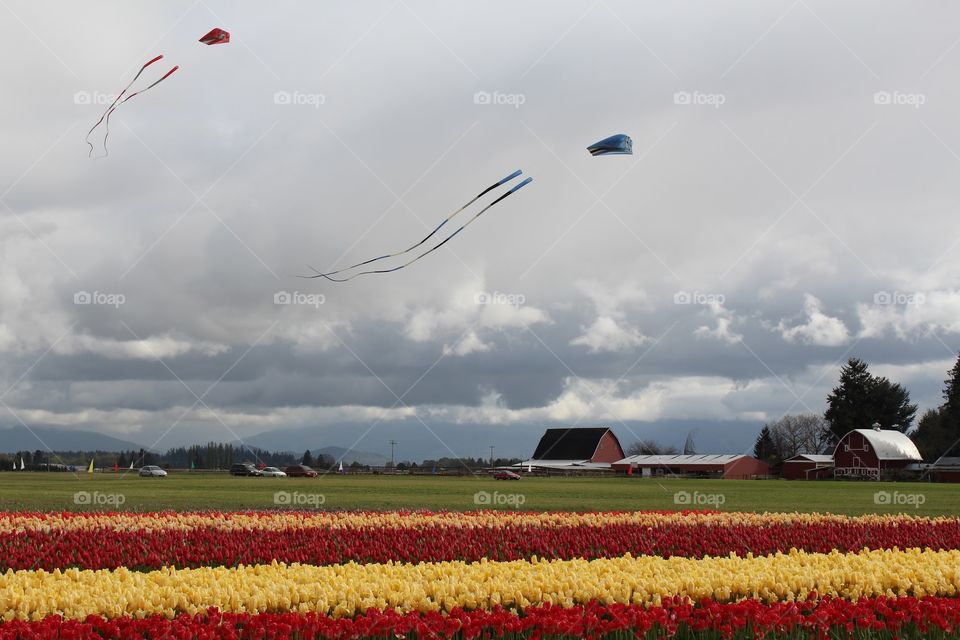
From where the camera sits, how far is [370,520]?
60.2 ft

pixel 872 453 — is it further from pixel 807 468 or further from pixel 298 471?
pixel 298 471

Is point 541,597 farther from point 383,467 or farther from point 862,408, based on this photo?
point 862,408

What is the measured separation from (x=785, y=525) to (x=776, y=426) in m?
101

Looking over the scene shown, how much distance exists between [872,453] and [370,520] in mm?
71682

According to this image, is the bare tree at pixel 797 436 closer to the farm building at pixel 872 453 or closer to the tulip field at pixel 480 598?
the farm building at pixel 872 453

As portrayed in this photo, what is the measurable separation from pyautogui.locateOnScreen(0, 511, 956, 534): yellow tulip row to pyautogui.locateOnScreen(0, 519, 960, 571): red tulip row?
56 centimetres

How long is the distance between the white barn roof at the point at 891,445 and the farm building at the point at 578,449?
104ft

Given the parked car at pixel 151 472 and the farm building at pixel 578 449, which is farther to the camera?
the farm building at pixel 578 449

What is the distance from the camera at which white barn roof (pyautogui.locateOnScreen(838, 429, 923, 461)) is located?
261 ft

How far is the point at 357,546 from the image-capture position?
15.2 m

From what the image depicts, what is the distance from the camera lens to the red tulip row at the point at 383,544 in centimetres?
1420

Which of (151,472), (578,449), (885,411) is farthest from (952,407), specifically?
(151,472)

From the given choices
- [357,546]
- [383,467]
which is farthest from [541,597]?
[383,467]

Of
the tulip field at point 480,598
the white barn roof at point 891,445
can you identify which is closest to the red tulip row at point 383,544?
the tulip field at point 480,598
